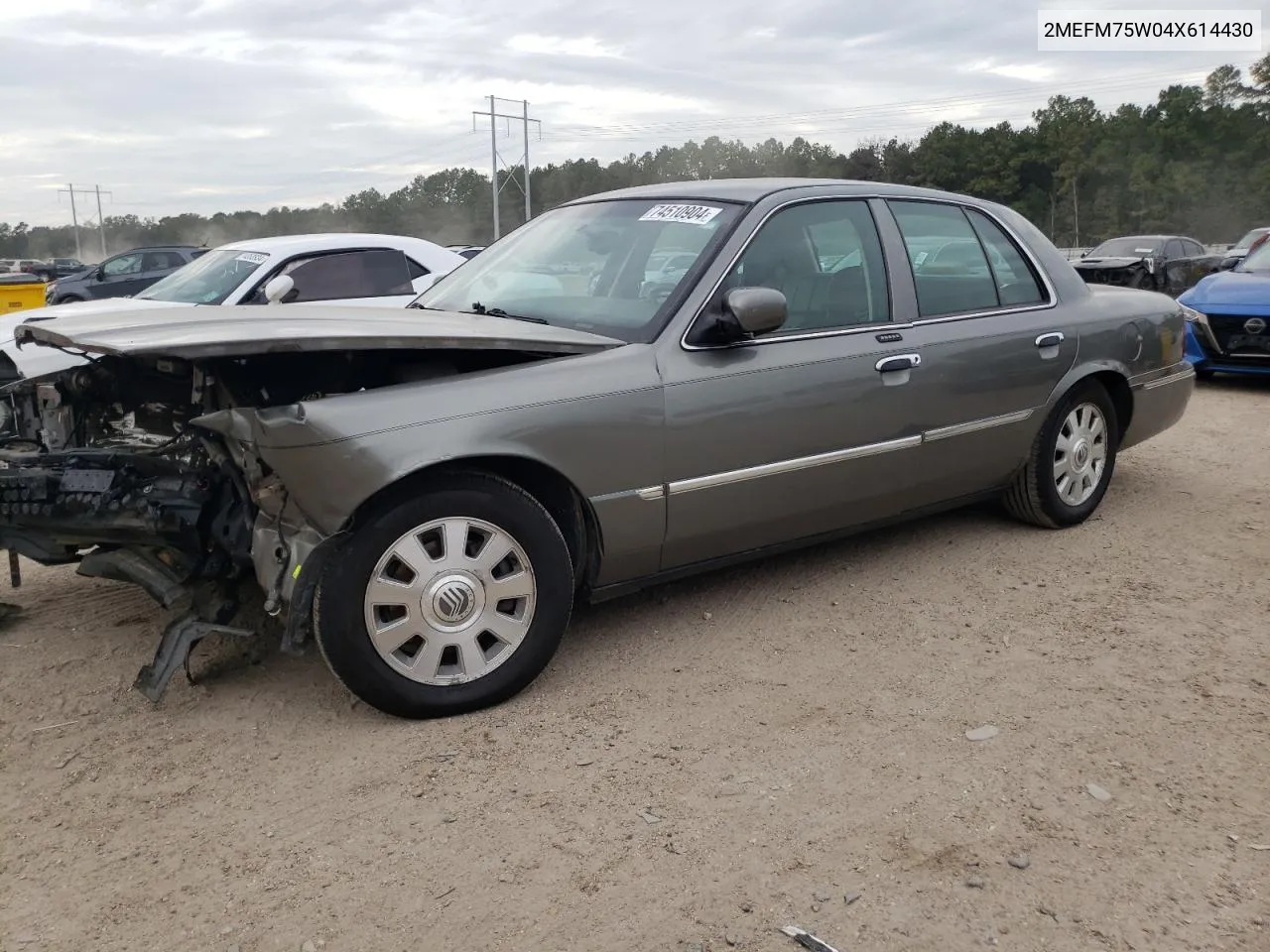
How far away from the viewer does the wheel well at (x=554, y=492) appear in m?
3.19

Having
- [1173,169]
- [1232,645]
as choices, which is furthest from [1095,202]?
[1232,645]

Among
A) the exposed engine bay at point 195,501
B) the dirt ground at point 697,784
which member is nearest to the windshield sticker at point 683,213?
the exposed engine bay at point 195,501

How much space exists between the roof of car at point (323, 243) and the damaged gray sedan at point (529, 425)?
380cm

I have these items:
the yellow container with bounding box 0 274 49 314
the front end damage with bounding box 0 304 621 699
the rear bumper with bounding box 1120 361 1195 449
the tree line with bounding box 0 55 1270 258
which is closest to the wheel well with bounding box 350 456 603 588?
the front end damage with bounding box 0 304 621 699

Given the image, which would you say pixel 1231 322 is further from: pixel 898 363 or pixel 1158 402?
pixel 898 363

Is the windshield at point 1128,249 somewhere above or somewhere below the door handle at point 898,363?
above

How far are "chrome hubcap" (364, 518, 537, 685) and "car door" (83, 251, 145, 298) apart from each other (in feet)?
58.1

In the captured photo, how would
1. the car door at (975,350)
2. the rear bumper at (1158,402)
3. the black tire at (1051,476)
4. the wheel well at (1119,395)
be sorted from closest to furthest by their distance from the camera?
1. the car door at (975,350)
2. the black tire at (1051,476)
3. the wheel well at (1119,395)
4. the rear bumper at (1158,402)

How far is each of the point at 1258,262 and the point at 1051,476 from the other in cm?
654

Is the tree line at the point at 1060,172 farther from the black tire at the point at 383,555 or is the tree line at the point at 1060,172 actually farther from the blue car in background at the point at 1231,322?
the black tire at the point at 383,555

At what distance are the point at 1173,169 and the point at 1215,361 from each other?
51118 millimetres

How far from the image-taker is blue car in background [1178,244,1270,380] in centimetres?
912

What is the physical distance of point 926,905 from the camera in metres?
2.39

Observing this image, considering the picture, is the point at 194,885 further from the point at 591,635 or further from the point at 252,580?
the point at 591,635
